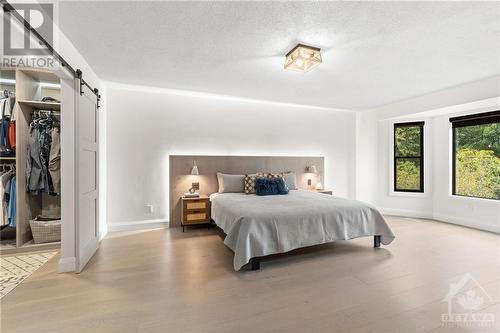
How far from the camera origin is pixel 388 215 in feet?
17.1

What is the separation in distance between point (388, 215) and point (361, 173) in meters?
1.12

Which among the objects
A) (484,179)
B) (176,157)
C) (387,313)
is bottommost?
(387,313)

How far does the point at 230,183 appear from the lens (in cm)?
423

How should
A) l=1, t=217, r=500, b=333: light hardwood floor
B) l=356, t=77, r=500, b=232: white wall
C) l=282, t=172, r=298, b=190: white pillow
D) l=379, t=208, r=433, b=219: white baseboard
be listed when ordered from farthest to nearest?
l=379, t=208, r=433, b=219: white baseboard, l=282, t=172, r=298, b=190: white pillow, l=356, t=77, r=500, b=232: white wall, l=1, t=217, r=500, b=333: light hardwood floor

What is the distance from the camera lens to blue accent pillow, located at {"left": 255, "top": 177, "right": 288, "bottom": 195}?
3.95m

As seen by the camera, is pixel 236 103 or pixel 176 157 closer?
pixel 176 157

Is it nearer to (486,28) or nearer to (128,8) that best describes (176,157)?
(128,8)

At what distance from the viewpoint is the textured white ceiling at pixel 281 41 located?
1958 mm

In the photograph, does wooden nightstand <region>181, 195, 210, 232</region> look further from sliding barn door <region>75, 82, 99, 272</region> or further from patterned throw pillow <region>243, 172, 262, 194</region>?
sliding barn door <region>75, 82, 99, 272</region>

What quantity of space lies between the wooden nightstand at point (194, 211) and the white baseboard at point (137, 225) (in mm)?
520

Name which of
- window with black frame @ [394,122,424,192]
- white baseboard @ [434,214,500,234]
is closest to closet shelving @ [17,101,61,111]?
window with black frame @ [394,122,424,192]

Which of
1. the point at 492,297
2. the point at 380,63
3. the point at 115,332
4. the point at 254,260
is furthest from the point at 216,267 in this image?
the point at 380,63

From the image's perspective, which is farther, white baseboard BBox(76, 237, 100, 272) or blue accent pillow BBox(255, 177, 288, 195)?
blue accent pillow BBox(255, 177, 288, 195)

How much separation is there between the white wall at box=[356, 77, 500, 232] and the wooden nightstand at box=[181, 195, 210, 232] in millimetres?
3887
